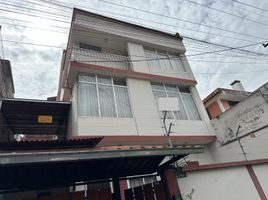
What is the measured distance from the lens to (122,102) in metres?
8.42

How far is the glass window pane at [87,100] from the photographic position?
743 centimetres

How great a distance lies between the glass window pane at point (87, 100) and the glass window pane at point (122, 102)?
1000 mm

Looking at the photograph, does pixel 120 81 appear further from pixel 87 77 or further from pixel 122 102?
pixel 87 77

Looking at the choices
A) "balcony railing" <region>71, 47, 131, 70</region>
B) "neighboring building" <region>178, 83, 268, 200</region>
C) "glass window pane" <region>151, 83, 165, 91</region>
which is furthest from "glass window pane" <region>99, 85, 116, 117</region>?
"neighboring building" <region>178, 83, 268, 200</region>

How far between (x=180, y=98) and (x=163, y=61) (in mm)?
2705

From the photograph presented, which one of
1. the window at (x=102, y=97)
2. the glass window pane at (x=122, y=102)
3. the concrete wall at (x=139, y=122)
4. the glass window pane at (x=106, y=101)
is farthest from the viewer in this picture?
the glass window pane at (x=122, y=102)

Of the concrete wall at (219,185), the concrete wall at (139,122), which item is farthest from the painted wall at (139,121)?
the concrete wall at (219,185)

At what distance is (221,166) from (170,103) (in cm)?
282

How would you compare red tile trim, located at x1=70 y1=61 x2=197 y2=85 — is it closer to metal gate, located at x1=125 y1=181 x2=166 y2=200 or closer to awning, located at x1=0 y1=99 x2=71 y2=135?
awning, located at x1=0 y1=99 x2=71 y2=135

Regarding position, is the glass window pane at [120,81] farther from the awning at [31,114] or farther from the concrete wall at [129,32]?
the concrete wall at [129,32]

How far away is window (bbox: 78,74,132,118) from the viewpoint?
7.62m

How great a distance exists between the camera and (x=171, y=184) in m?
3.44

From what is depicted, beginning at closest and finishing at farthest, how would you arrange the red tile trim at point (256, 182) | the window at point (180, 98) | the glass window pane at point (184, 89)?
the red tile trim at point (256, 182) → the window at point (180, 98) → the glass window pane at point (184, 89)

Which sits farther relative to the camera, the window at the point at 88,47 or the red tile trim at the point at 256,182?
the window at the point at 88,47
